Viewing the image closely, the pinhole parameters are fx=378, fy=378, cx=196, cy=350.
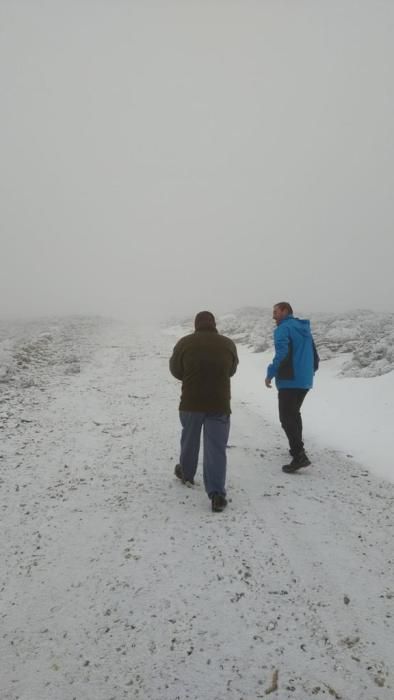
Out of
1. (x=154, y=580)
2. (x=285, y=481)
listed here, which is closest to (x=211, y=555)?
(x=154, y=580)

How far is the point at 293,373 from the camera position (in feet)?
21.3

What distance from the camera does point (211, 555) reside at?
4.12 metres

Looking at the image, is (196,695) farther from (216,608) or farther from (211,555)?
(211,555)

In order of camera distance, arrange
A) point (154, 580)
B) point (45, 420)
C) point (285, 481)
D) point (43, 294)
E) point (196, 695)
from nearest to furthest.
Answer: point (196, 695) → point (154, 580) → point (285, 481) → point (45, 420) → point (43, 294)

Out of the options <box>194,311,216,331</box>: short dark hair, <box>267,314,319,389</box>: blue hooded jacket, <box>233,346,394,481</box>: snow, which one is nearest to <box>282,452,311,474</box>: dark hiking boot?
<box>267,314,319,389</box>: blue hooded jacket

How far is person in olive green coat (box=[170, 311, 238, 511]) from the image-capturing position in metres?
5.29

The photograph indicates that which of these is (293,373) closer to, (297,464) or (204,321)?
(297,464)

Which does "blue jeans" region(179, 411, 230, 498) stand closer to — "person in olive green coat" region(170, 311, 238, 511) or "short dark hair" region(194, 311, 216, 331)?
"person in olive green coat" region(170, 311, 238, 511)

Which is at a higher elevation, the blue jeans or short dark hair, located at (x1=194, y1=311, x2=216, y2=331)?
short dark hair, located at (x1=194, y1=311, x2=216, y2=331)

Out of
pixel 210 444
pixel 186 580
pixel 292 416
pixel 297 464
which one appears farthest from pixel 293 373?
pixel 186 580

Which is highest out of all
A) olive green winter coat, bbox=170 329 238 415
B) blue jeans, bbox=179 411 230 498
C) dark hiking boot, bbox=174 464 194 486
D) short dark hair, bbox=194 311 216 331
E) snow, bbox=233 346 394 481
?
short dark hair, bbox=194 311 216 331

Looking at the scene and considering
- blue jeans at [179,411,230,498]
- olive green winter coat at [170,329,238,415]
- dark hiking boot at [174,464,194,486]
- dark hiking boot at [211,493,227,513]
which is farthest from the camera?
dark hiking boot at [174,464,194,486]

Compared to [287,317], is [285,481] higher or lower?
lower

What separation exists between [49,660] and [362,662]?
2392mm
